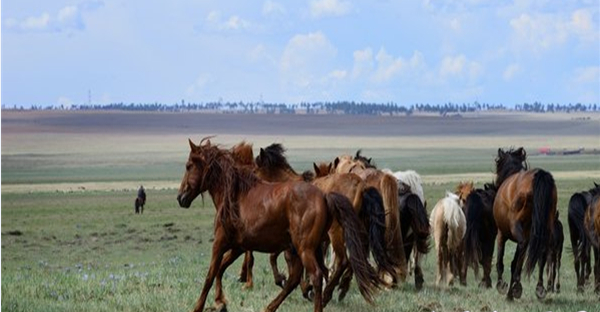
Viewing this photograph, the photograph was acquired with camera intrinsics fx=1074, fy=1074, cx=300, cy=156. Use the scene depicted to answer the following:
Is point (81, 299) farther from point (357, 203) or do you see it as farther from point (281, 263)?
point (281, 263)

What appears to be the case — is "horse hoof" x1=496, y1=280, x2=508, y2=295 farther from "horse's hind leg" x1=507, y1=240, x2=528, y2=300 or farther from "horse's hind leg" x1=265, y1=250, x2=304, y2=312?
"horse's hind leg" x1=265, y1=250, x2=304, y2=312

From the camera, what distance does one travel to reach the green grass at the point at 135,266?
35.1 feet

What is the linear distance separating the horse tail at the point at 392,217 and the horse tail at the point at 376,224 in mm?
1053

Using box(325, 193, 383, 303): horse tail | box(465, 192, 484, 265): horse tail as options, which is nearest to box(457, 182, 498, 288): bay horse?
box(465, 192, 484, 265): horse tail

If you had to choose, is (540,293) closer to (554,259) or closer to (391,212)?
(391,212)

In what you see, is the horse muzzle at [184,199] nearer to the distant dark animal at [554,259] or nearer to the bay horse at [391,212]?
the bay horse at [391,212]

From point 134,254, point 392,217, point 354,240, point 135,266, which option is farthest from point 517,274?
point 134,254

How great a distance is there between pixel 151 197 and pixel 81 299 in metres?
40.6

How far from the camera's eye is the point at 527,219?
12133 millimetres

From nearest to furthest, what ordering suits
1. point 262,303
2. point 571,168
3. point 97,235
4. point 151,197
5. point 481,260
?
point 262,303 → point 481,260 → point 97,235 → point 151,197 → point 571,168

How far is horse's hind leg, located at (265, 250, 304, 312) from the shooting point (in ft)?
31.4

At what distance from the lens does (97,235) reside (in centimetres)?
3041

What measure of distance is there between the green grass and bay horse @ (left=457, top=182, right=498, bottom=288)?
0.37 metres

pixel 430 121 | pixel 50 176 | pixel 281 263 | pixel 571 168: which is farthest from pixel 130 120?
pixel 281 263
